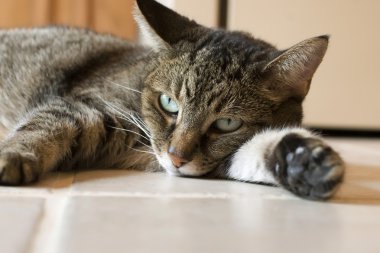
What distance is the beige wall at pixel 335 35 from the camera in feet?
6.67

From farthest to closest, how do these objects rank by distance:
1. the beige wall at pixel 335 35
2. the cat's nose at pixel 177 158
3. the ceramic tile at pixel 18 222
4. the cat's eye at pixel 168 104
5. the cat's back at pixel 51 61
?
the beige wall at pixel 335 35 < the cat's back at pixel 51 61 < the cat's eye at pixel 168 104 < the cat's nose at pixel 177 158 < the ceramic tile at pixel 18 222

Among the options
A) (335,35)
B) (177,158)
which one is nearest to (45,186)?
(177,158)

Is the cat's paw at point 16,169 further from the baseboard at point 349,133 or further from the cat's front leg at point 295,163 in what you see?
the baseboard at point 349,133

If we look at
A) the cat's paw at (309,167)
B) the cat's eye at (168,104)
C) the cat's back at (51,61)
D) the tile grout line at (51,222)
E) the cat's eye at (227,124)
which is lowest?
the tile grout line at (51,222)

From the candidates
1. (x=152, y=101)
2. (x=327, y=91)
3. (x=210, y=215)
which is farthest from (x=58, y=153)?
(x=327, y=91)

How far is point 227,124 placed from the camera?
Result: 1.15 m

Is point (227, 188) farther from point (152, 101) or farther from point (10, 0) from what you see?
point (10, 0)

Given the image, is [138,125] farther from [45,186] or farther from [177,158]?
[45,186]

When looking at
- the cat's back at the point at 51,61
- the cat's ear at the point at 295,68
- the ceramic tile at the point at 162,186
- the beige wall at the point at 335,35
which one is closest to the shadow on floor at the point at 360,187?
the ceramic tile at the point at 162,186

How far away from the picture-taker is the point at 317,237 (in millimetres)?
745

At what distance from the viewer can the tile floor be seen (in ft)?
2.27

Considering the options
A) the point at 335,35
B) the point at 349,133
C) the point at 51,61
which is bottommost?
the point at 349,133

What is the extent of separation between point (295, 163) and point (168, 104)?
16.1 inches

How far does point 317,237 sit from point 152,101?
621mm
